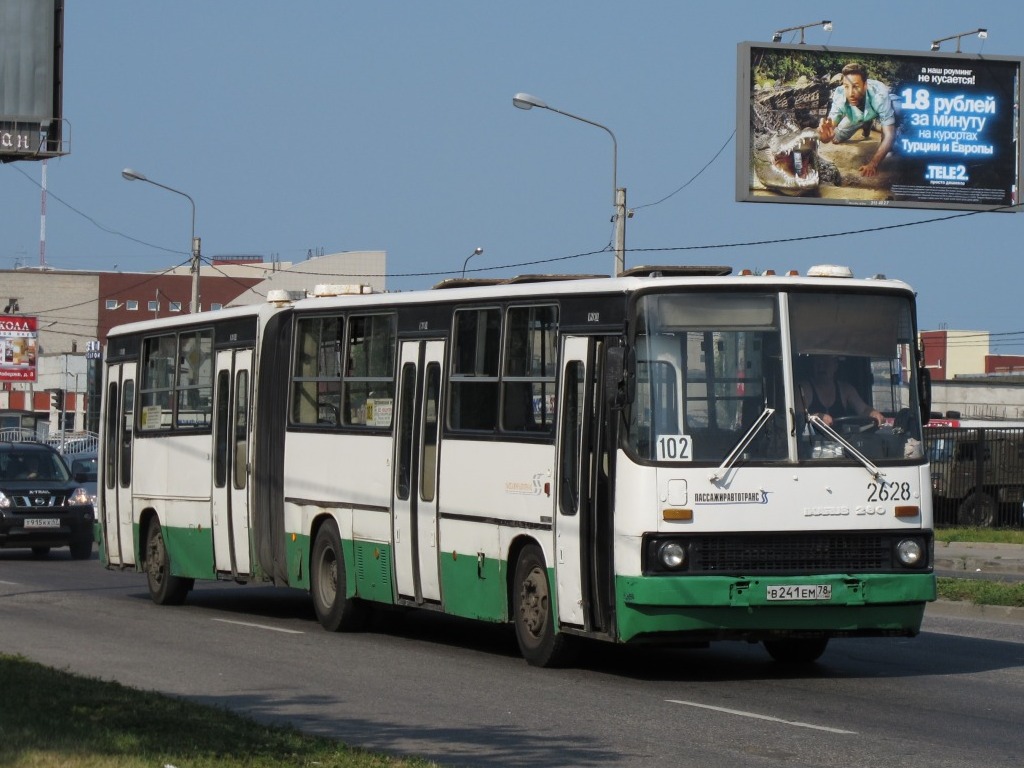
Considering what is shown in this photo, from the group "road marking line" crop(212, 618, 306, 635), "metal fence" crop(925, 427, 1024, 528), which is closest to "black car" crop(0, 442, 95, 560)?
"road marking line" crop(212, 618, 306, 635)

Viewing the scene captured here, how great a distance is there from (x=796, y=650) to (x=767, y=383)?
8.50ft

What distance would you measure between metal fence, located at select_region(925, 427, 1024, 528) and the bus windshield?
920 inches

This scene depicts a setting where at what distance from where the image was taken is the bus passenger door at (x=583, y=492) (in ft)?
41.3

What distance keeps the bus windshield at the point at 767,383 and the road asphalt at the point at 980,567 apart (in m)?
6.62

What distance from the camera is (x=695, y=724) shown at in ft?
34.7

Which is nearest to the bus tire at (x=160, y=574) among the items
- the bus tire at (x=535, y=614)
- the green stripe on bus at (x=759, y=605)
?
the bus tire at (x=535, y=614)

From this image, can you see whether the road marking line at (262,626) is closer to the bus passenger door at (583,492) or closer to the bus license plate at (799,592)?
the bus passenger door at (583,492)

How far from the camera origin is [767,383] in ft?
40.9

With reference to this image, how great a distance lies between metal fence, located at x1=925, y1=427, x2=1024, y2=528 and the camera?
3572 centimetres

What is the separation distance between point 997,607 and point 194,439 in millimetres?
8591

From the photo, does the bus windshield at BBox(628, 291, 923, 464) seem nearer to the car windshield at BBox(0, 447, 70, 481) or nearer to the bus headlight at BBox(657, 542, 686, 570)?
the bus headlight at BBox(657, 542, 686, 570)

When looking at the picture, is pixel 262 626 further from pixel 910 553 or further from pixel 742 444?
pixel 910 553

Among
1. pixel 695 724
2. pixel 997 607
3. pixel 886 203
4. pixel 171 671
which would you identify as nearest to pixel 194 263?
pixel 886 203

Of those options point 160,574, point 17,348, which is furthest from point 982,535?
point 17,348
